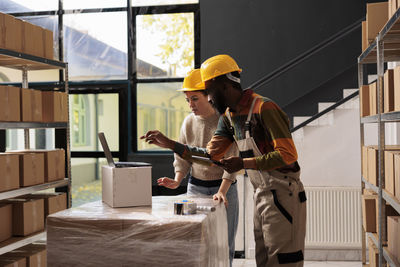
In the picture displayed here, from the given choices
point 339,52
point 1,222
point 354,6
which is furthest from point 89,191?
point 354,6

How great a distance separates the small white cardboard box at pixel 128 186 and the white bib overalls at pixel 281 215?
Answer: 56cm

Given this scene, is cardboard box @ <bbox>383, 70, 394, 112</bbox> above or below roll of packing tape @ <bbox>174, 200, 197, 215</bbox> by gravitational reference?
above

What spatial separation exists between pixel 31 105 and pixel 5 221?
0.93 meters

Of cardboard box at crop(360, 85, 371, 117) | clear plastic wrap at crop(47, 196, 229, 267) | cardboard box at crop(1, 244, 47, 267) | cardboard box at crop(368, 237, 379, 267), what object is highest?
cardboard box at crop(360, 85, 371, 117)

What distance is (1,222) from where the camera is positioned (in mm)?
3402

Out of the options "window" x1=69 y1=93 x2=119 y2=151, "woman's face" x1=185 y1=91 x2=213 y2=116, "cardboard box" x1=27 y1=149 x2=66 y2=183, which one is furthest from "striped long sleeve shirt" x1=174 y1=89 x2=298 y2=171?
"window" x1=69 y1=93 x2=119 y2=151

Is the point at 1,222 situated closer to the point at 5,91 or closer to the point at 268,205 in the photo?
the point at 5,91

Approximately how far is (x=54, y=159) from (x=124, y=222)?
2.16 m

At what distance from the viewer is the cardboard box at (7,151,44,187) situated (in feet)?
11.5

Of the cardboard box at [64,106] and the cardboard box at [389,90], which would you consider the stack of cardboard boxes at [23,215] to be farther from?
the cardboard box at [389,90]

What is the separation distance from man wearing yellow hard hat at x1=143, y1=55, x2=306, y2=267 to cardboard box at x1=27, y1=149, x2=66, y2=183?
2.11 metres

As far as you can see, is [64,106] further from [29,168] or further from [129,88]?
[129,88]

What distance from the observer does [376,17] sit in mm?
3352

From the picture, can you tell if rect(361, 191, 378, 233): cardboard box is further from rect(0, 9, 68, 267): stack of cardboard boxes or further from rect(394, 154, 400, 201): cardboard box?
rect(0, 9, 68, 267): stack of cardboard boxes
